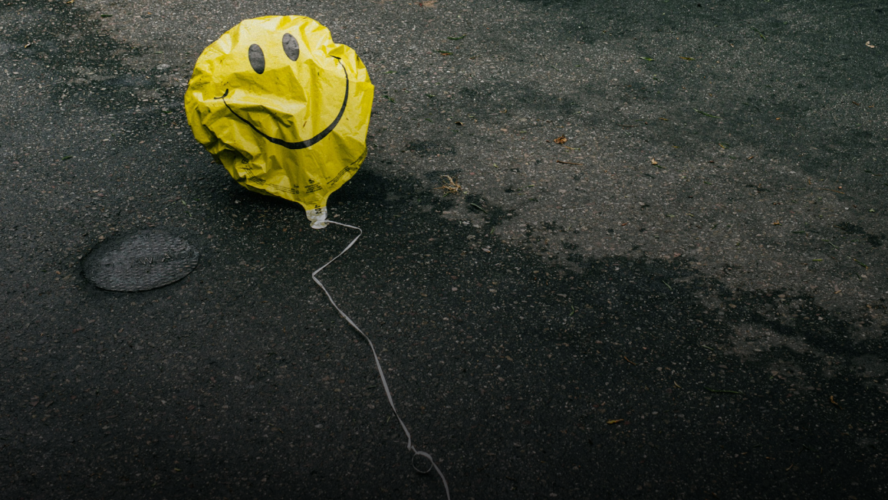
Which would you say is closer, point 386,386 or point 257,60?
point 386,386

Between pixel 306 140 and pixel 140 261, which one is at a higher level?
pixel 306 140

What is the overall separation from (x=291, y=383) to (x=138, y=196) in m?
1.71

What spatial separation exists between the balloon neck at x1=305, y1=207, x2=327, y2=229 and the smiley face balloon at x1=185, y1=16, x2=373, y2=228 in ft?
0.29

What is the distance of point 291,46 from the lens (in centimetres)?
297

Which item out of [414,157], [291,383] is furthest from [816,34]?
[291,383]

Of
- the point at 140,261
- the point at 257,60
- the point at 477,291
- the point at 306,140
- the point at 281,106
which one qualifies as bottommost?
the point at 140,261

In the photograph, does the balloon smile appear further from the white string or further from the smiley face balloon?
the white string

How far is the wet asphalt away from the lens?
2.29 meters

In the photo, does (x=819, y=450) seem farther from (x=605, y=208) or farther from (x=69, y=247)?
(x=69, y=247)

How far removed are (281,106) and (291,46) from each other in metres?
0.32

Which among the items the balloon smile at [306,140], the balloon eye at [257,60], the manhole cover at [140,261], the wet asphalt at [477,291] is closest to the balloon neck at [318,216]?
the wet asphalt at [477,291]

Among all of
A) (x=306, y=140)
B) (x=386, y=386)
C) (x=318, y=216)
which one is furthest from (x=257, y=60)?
(x=386, y=386)

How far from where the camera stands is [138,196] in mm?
3451

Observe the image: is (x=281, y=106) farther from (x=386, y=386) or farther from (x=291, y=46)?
(x=386, y=386)
